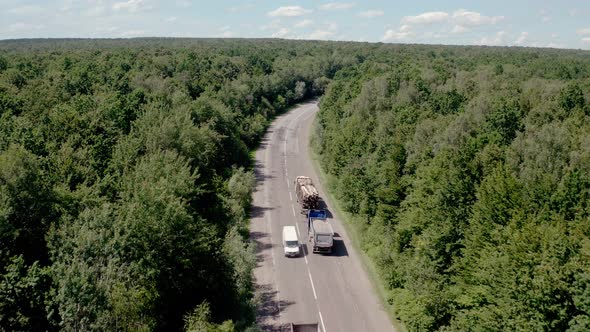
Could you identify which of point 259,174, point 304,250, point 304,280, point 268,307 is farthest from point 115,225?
point 259,174

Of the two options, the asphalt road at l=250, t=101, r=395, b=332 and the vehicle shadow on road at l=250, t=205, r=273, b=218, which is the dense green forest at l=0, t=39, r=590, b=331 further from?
the vehicle shadow on road at l=250, t=205, r=273, b=218

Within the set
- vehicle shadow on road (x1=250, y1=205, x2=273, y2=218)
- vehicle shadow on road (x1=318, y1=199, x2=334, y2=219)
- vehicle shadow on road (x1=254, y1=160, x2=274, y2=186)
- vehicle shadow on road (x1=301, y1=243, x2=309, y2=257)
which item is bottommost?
vehicle shadow on road (x1=301, y1=243, x2=309, y2=257)

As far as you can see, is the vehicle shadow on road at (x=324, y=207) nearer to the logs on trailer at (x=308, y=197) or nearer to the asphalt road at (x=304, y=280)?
the asphalt road at (x=304, y=280)

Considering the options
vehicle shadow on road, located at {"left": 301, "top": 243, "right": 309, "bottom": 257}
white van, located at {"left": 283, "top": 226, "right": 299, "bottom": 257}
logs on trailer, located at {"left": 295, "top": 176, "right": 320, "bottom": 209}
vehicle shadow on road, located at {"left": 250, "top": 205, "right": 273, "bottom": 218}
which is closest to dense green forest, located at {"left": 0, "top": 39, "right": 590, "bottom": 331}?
vehicle shadow on road, located at {"left": 250, "top": 205, "right": 273, "bottom": 218}

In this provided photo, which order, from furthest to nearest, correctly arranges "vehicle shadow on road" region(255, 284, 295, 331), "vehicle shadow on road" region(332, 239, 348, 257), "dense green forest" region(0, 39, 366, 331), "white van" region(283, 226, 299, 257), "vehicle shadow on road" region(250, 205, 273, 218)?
"vehicle shadow on road" region(250, 205, 273, 218) → "vehicle shadow on road" region(332, 239, 348, 257) → "white van" region(283, 226, 299, 257) → "vehicle shadow on road" region(255, 284, 295, 331) → "dense green forest" region(0, 39, 366, 331)

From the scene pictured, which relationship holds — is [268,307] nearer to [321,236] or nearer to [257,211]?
[321,236]

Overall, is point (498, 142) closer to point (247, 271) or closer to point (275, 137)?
point (247, 271)
